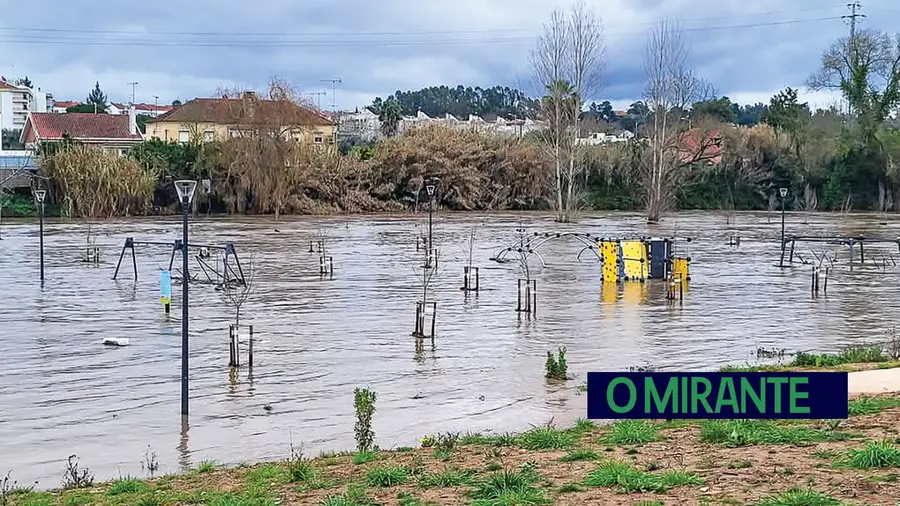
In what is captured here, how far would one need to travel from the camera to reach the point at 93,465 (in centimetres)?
895

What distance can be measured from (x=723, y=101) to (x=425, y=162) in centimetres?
2940

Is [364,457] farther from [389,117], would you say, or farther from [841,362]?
[389,117]

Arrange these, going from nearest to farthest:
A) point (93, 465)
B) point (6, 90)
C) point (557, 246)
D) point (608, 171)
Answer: point (93, 465)
point (557, 246)
point (608, 171)
point (6, 90)

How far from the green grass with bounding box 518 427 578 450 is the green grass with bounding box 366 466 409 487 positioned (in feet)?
3.73

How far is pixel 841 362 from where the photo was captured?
12.7 m

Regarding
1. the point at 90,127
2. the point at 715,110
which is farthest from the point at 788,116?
the point at 90,127

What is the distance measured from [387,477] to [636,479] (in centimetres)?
153

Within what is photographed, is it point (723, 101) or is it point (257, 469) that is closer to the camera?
point (257, 469)

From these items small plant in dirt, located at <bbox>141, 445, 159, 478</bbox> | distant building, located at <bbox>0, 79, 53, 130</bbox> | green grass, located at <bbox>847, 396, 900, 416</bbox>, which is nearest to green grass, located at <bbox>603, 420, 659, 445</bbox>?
green grass, located at <bbox>847, 396, 900, 416</bbox>

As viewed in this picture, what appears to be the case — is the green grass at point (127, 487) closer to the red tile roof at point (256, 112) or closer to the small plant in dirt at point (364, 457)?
the small plant in dirt at point (364, 457)

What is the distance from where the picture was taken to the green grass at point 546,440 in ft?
24.8

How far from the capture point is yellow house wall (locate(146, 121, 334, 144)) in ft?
204

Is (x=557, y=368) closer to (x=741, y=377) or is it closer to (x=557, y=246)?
(x=741, y=377)

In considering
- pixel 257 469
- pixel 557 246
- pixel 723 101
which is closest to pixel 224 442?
pixel 257 469
